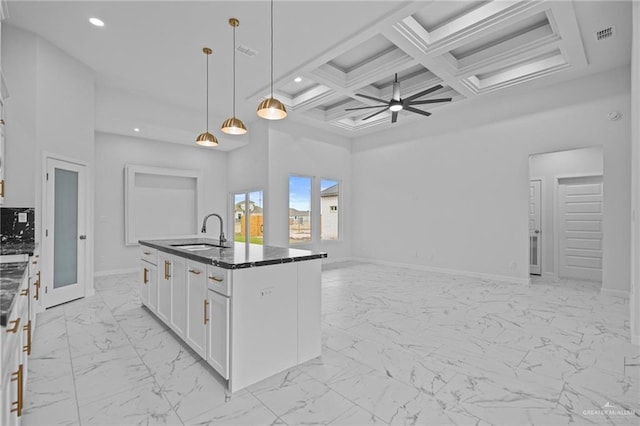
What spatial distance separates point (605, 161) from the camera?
480cm

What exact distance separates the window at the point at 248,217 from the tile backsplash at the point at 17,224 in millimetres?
3839

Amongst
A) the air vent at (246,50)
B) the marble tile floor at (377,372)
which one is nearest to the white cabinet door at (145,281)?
the marble tile floor at (377,372)

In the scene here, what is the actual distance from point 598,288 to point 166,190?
8.60 metres

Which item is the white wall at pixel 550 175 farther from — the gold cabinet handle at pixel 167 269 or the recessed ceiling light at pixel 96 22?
the recessed ceiling light at pixel 96 22

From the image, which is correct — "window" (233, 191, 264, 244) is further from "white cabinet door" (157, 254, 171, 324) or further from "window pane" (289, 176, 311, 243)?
"white cabinet door" (157, 254, 171, 324)

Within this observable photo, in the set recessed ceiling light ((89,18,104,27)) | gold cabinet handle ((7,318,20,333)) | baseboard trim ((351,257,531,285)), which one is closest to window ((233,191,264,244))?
baseboard trim ((351,257,531,285))

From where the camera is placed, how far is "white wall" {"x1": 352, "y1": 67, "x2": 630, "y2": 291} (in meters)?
4.73

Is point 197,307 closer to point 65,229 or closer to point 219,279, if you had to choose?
point 219,279

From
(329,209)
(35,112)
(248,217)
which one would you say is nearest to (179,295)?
(35,112)

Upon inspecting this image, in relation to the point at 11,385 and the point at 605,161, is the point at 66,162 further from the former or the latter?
the point at 605,161

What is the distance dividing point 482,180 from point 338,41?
3909 millimetres

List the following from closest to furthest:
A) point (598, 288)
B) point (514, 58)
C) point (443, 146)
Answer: point (514, 58) < point (598, 288) < point (443, 146)

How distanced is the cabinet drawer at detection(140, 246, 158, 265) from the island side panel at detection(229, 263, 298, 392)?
172 cm

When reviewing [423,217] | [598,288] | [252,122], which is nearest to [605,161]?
[598,288]
